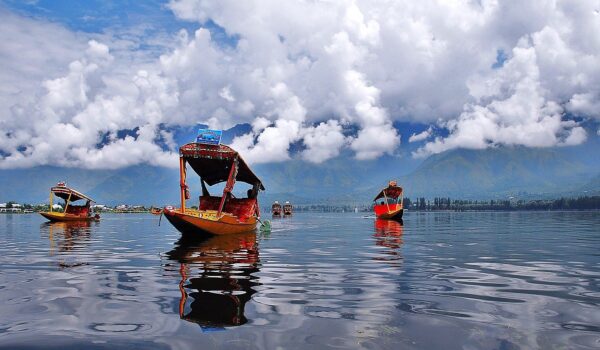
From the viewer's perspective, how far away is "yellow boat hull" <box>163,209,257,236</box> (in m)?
30.5

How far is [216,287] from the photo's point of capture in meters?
12.1

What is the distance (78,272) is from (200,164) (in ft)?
78.9

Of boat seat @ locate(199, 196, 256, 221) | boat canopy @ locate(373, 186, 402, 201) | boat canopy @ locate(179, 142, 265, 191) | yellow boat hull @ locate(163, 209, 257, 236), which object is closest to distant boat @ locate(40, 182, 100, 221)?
boat canopy @ locate(179, 142, 265, 191)

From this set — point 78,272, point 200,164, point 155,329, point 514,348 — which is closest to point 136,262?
point 78,272

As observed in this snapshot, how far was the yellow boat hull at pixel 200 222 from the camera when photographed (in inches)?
1199

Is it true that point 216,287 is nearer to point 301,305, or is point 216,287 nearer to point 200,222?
point 301,305

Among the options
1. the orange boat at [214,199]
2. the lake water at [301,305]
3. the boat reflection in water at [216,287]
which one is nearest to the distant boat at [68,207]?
the orange boat at [214,199]

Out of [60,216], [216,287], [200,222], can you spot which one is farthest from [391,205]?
[216,287]

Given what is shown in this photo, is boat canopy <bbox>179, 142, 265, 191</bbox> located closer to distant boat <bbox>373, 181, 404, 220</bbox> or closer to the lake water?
the lake water

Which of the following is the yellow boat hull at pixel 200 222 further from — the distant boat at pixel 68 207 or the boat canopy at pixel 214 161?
the distant boat at pixel 68 207

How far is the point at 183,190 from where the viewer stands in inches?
1313

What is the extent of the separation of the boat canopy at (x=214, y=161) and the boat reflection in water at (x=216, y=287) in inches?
525

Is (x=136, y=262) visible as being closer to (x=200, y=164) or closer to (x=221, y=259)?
(x=221, y=259)

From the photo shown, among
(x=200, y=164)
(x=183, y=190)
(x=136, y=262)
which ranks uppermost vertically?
(x=200, y=164)
